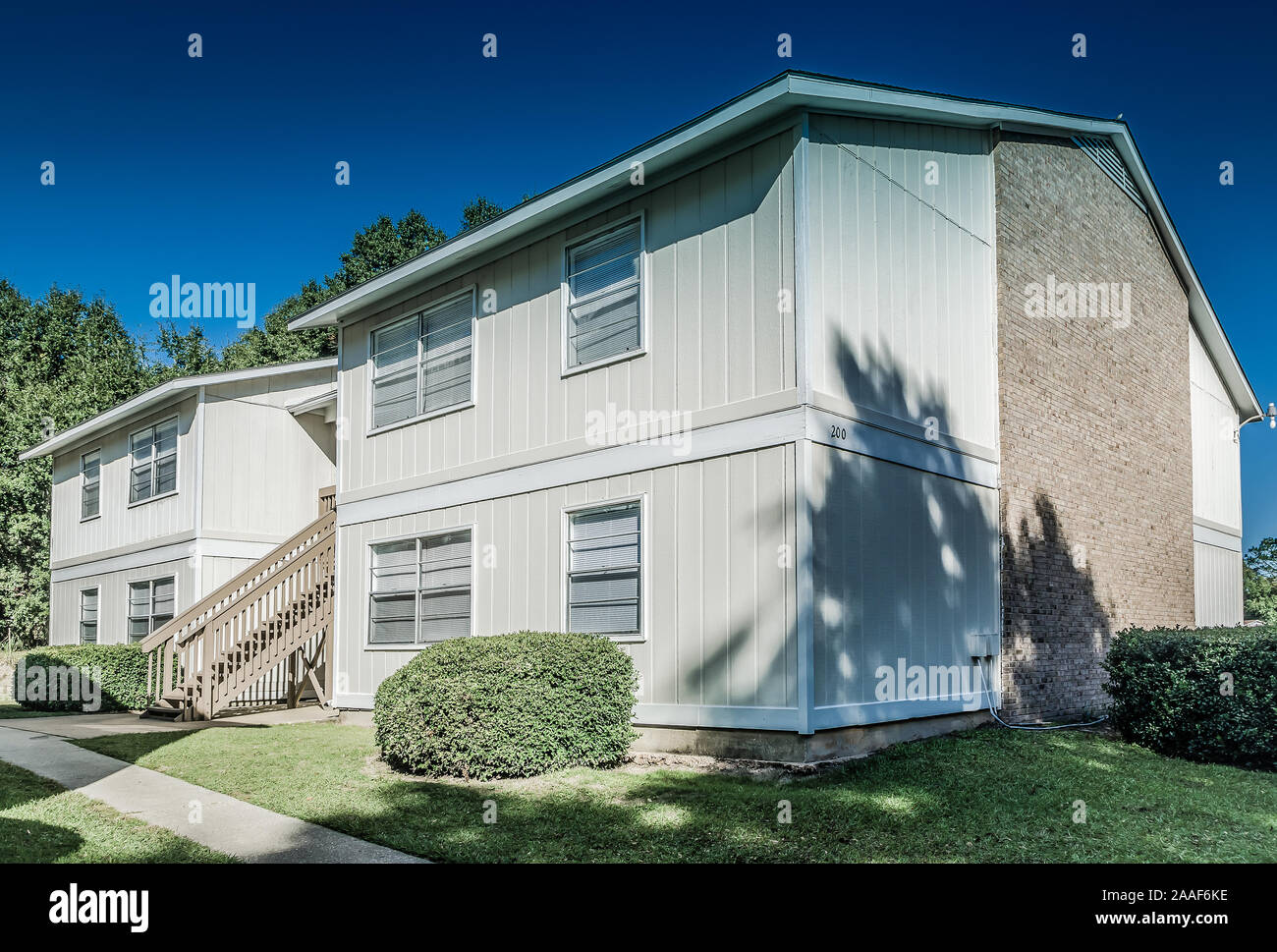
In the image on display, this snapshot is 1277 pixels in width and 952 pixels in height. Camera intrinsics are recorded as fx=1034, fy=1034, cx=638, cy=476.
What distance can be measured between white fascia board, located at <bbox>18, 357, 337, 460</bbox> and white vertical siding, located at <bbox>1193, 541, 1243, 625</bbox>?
15299 millimetres

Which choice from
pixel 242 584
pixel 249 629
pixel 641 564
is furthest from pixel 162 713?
pixel 641 564

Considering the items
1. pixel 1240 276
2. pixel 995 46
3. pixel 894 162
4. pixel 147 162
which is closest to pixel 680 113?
pixel 894 162

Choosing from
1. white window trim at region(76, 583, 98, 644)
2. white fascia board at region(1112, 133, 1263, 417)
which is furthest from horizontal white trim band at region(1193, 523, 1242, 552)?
white window trim at region(76, 583, 98, 644)

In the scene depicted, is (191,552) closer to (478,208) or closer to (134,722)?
(134,722)

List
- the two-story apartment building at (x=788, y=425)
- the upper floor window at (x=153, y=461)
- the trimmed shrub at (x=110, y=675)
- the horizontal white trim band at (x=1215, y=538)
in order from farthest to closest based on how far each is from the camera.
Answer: the upper floor window at (x=153, y=461) < the trimmed shrub at (x=110, y=675) < the horizontal white trim band at (x=1215, y=538) < the two-story apartment building at (x=788, y=425)

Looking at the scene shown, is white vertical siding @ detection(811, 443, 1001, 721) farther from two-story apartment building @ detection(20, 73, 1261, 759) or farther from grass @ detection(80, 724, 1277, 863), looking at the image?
grass @ detection(80, 724, 1277, 863)

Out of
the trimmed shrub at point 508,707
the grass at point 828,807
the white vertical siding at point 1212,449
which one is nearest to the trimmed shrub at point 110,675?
the grass at point 828,807

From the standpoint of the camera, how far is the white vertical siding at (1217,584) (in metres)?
17.2

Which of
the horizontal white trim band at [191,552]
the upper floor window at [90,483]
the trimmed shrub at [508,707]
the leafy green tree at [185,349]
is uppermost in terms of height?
the leafy green tree at [185,349]

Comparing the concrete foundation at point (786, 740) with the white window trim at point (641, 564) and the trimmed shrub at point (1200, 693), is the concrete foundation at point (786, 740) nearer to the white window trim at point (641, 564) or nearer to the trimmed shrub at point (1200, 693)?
the white window trim at point (641, 564)

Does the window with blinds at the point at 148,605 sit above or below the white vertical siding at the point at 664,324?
below

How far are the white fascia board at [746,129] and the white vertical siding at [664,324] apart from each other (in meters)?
0.30

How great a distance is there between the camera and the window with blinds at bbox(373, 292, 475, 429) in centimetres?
1334
